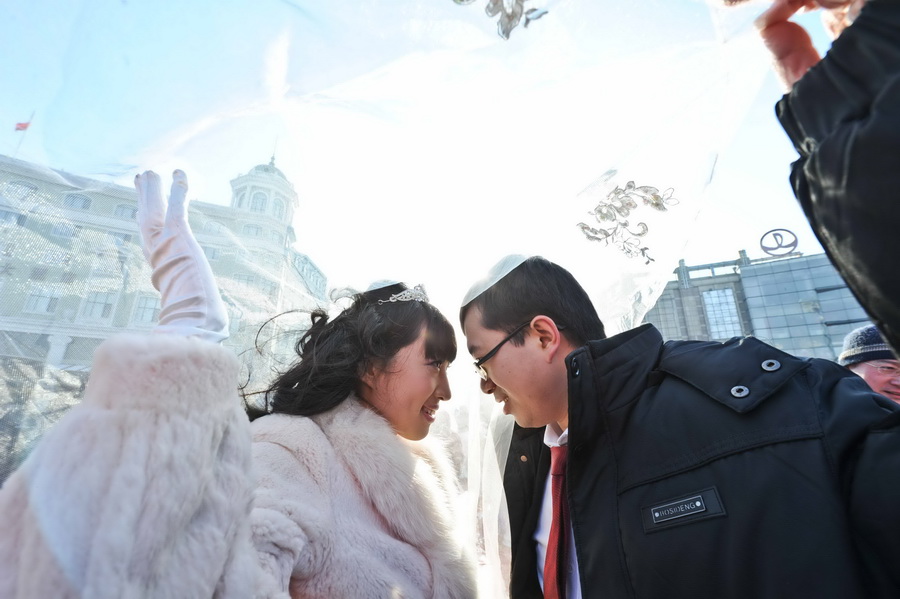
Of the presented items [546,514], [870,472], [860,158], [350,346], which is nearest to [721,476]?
[870,472]

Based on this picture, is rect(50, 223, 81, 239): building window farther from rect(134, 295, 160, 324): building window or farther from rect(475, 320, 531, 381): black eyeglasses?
rect(475, 320, 531, 381): black eyeglasses

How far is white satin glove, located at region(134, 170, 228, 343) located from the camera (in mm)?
1138

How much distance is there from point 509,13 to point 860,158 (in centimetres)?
80

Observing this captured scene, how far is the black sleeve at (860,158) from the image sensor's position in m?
0.57

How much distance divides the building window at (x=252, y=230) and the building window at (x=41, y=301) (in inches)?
18.8

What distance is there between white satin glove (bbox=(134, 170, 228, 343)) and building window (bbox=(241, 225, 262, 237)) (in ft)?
0.48

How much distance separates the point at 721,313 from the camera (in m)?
18.9

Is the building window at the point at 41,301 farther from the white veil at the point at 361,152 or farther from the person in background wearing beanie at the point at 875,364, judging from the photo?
the person in background wearing beanie at the point at 875,364

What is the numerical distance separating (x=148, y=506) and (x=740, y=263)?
2277cm

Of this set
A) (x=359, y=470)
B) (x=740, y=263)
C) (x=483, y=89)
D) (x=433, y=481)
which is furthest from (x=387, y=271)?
(x=740, y=263)

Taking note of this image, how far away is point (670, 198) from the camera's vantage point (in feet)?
4.76

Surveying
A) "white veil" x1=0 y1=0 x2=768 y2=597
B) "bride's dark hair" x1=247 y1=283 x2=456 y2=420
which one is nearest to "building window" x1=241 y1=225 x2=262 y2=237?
"white veil" x1=0 y1=0 x2=768 y2=597

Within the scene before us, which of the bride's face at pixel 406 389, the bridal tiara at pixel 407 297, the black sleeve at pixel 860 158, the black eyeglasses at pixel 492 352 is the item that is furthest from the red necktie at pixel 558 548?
the black sleeve at pixel 860 158

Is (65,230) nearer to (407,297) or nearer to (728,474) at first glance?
(407,297)
